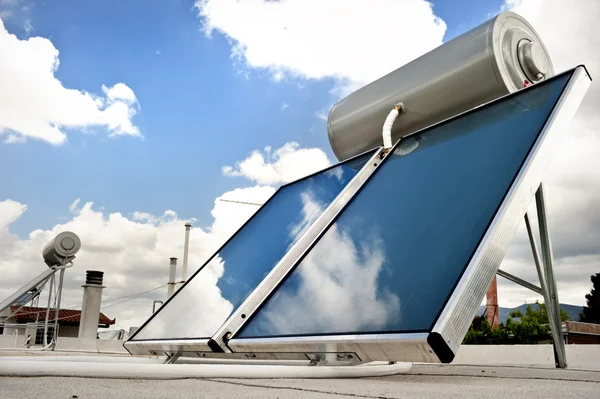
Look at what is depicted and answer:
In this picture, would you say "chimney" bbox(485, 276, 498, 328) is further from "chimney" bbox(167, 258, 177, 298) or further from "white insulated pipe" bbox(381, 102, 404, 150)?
"white insulated pipe" bbox(381, 102, 404, 150)

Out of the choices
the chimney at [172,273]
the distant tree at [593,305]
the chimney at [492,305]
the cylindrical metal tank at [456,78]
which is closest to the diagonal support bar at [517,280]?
the cylindrical metal tank at [456,78]

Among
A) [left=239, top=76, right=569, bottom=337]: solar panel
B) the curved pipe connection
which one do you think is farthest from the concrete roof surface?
the curved pipe connection

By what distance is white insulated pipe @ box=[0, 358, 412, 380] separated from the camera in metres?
2.04

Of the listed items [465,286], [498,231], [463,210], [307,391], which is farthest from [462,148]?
[307,391]

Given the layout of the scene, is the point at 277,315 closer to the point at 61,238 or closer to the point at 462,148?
A: the point at 462,148

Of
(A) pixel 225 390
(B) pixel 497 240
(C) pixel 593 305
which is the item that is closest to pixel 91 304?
(A) pixel 225 390

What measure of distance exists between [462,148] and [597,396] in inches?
72.3

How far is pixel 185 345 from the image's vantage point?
3.36m

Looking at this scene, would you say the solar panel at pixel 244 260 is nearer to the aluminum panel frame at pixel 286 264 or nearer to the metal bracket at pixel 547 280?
the aluminum panel frame at pixel 286 264

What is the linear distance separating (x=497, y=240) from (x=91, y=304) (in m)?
15.1

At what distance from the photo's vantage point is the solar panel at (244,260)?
12.1ft

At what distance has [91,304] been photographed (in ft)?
50.3

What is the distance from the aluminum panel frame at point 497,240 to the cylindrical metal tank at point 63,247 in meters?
14.5

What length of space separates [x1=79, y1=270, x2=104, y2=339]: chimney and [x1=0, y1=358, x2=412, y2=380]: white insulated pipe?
14234mm
